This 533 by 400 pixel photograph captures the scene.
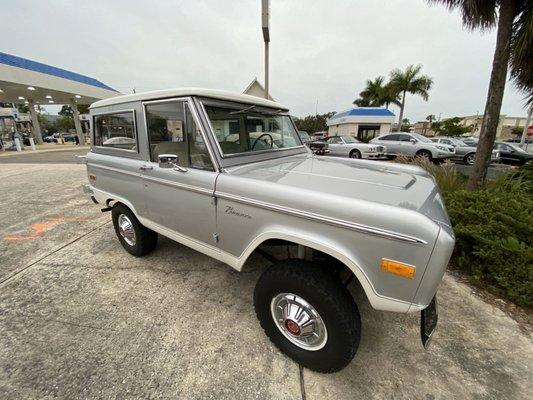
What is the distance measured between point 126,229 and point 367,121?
96.3 ft

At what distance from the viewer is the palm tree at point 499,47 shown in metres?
4.00

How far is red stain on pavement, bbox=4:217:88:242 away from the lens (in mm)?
4093

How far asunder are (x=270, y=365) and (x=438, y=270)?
4.62 feet

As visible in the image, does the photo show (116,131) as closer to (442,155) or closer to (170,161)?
(170,161)

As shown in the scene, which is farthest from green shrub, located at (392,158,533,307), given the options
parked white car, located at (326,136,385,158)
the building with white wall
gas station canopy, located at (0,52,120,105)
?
the building with white wall

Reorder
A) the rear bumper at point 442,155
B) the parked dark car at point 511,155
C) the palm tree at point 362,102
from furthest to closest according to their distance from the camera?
the palm tree at point 362,102, the parked dark car at point 511,155, the rear bumper at point 442,155

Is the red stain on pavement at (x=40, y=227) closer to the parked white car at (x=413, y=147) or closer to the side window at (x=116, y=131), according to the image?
the side window at (x=116, y=131)

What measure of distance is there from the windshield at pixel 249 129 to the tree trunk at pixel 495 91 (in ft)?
11.8

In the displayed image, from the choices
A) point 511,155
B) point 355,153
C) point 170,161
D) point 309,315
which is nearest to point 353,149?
point 355,153

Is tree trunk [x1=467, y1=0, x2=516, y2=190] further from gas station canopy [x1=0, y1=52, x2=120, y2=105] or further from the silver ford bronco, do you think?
gas station canopy [x1=0, y1=52, x2=120, y2=105]

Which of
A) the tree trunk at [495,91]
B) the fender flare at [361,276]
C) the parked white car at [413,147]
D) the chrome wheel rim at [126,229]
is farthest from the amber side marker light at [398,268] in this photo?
the parked white car at [413,147]

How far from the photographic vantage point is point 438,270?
4.39 feet

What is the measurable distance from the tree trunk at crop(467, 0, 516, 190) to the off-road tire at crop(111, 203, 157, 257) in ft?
18.0

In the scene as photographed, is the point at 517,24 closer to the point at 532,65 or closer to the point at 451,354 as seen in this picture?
the point at 532,65
